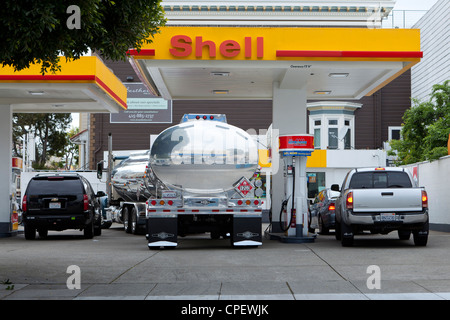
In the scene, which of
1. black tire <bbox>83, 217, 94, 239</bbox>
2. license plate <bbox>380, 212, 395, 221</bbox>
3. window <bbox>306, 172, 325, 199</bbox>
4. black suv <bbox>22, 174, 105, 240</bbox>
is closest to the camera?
license plate <bbox>380, 212, 395, 221</bbox>

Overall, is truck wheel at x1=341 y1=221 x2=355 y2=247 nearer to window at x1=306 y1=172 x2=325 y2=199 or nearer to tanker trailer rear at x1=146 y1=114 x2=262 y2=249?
tanker trailer rear at x1=146 y1=114 x2=262 y2=249

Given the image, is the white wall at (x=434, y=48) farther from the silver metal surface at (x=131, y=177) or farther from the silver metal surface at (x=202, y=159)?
the silver metal surface at (x=202, y=159)

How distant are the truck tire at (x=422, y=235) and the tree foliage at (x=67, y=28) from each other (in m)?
8.32

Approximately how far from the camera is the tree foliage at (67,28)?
976cm

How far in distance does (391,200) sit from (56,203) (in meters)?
9.88

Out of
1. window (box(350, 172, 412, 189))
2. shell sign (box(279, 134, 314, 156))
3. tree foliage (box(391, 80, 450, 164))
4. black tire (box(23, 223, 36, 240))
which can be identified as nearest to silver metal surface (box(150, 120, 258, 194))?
shell sign (box(279, 134, 314, 156))

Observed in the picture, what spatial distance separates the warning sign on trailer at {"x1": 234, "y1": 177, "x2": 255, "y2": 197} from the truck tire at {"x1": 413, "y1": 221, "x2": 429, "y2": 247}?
401 cm

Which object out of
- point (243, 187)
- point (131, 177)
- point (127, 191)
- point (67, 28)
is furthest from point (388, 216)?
point (127, 191)

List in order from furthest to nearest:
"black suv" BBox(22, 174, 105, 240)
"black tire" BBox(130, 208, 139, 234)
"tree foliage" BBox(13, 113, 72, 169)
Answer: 1. "tree foliage" BBox(13, 113, 72, 169)
2. "black tire" BBox(130, 208, 139, 234)
3. "black suv" BBox(22, 174, 105, 240)

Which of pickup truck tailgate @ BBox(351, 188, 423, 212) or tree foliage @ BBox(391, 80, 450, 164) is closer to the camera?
pickup truck tailgate @ BBox(351, 188, 423, 212)

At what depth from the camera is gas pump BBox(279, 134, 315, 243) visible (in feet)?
61.6

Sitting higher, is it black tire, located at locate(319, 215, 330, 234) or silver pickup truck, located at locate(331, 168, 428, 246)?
silver pickup truck, located at locate(331, 168, 428, 246)
